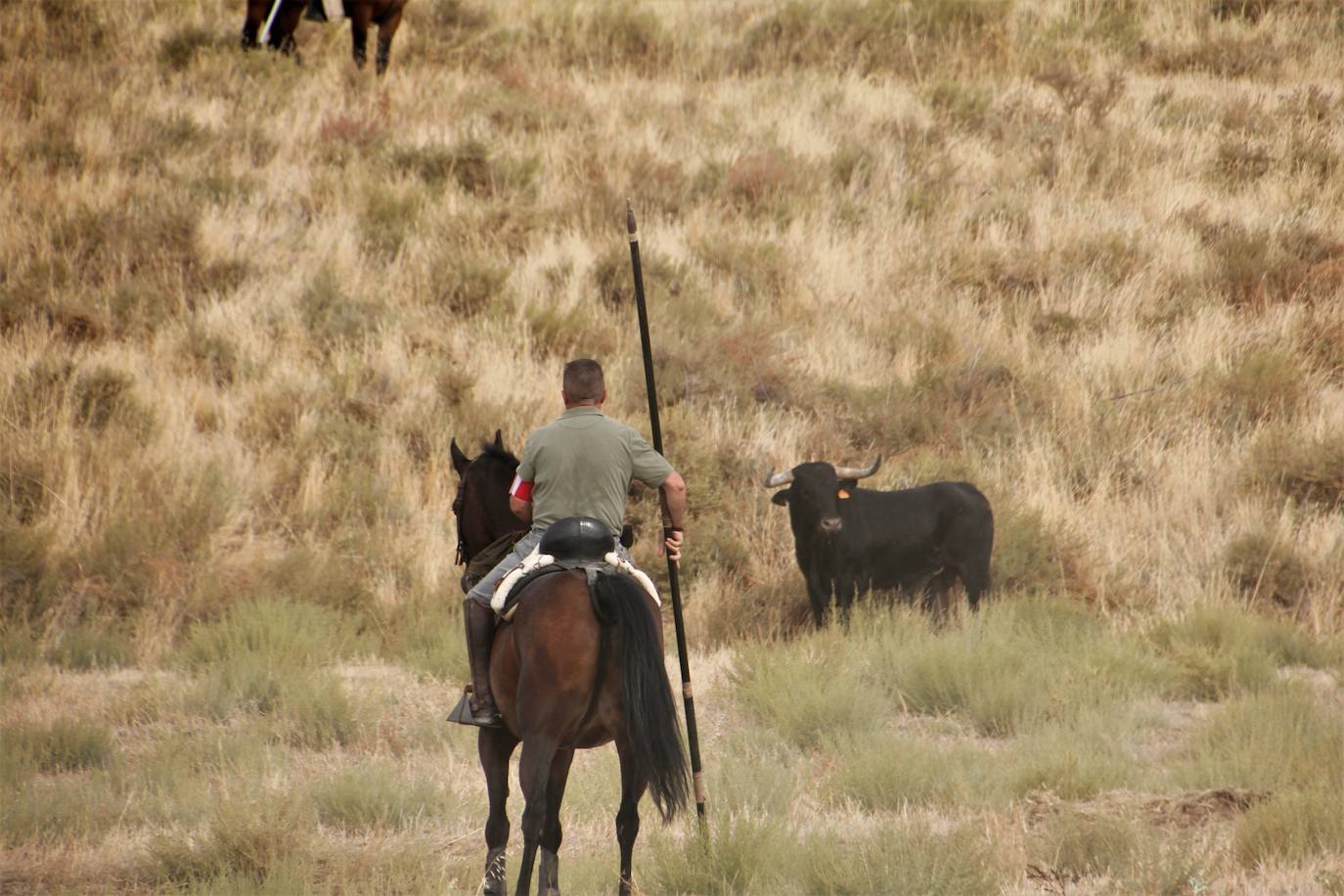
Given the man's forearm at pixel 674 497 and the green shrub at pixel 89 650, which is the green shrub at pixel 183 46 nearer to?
the green shrub at pixel 89 650

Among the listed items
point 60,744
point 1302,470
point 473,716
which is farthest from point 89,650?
point 1302,470

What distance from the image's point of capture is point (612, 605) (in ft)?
17.3

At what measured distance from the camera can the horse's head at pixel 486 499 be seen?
6.11m

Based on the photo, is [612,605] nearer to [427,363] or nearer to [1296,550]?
[1296,550]

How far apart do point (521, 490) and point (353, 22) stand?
623 inches

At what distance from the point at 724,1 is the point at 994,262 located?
33.2 ft

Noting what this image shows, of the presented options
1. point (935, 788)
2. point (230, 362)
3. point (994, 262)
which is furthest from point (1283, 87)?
point (935, 788)

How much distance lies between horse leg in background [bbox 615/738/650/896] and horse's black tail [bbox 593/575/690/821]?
0.05 m

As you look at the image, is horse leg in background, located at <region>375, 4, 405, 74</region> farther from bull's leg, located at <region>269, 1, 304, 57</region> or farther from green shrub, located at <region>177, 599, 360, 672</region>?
green shrub, located at <region>177, 599, 360, 672</region>

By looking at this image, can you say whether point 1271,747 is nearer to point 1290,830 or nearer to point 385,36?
point 1290,830

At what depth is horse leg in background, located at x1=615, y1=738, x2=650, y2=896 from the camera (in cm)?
536

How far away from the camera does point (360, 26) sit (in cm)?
1978

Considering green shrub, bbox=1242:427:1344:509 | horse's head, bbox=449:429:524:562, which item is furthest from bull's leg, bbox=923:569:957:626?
horse's head, bbox=449:429:524:562

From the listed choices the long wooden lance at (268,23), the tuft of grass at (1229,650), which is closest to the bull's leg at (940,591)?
the tuft of grass at (1229,650)
